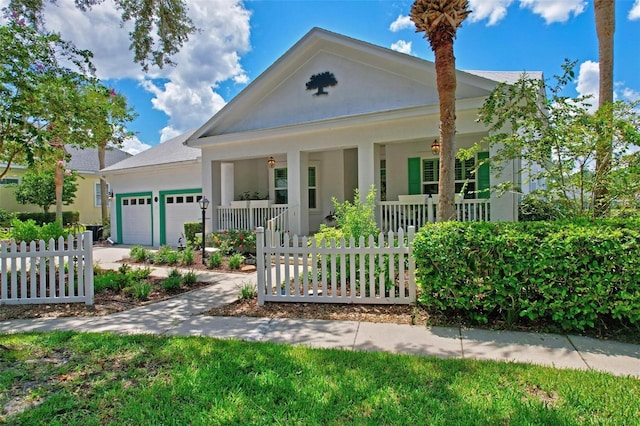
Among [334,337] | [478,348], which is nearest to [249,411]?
[334,337]

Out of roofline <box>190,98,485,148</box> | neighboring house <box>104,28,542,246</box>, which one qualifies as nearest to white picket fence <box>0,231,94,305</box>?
neighboring house <box>104,28,542,246</box>

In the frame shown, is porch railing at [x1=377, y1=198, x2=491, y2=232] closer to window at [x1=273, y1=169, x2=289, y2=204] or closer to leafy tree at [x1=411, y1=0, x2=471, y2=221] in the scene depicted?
leafy tree at [x1=411, y1=0, x2=471, y2=221]

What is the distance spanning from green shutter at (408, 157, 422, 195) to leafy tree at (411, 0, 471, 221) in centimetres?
584

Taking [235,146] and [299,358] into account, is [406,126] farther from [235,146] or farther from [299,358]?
[299,358]

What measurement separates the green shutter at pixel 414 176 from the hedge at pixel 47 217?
20948 millimetres

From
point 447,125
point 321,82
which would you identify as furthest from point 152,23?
point 447,125

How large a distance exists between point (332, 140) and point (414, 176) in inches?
120

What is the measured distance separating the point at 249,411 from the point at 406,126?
8475mm

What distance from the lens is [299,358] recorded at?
12.5ft

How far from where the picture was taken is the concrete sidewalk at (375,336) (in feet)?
12.5

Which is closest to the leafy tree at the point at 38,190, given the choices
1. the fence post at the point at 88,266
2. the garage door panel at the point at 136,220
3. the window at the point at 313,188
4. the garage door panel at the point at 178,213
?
the garage door panel at the point at 136,220

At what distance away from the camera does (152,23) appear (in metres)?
9.44

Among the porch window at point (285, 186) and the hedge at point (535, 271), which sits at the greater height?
the porch window at point (285, 186)

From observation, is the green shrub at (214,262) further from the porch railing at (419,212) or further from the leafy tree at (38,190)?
the leafy tree at (38,190)
